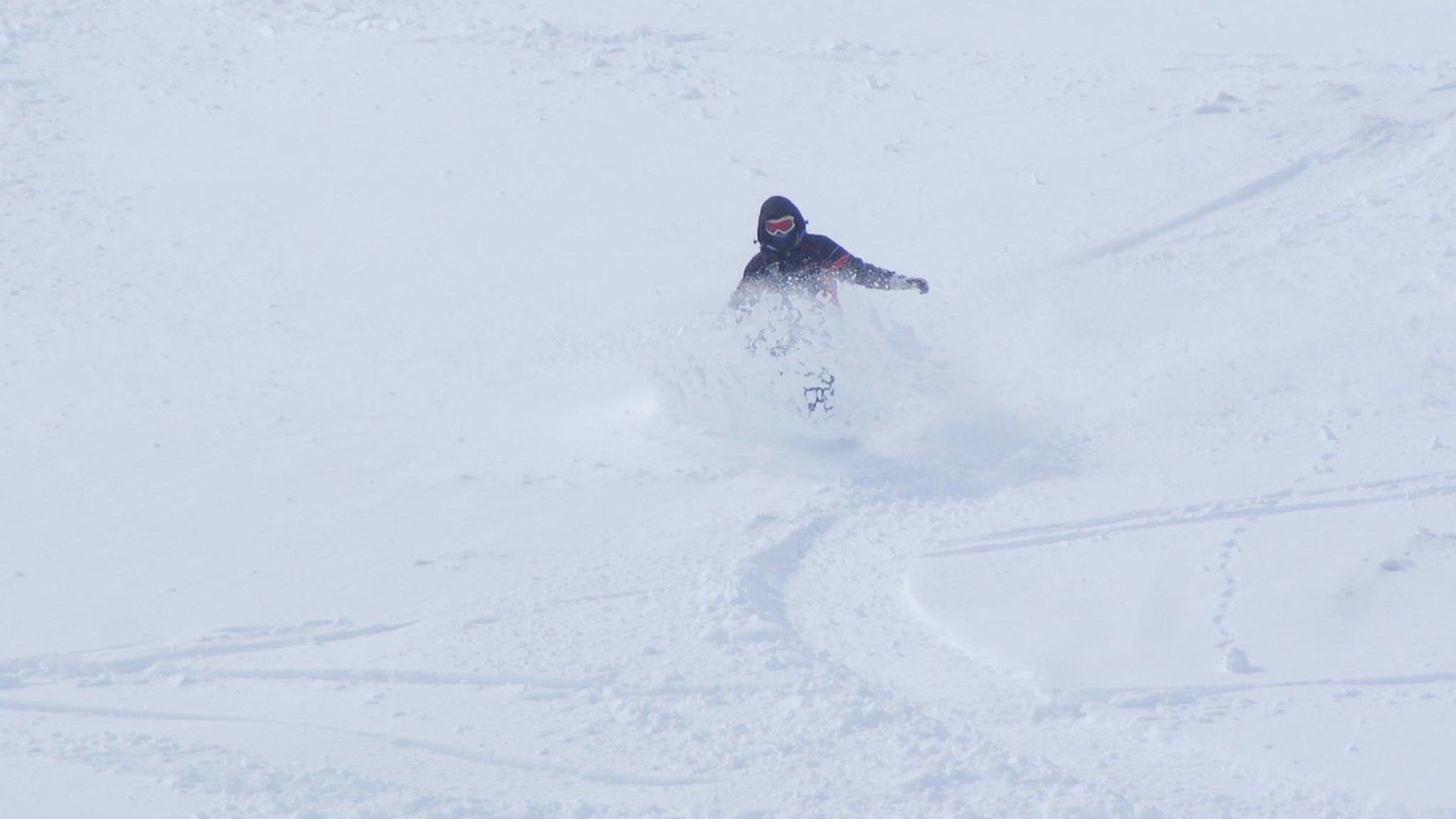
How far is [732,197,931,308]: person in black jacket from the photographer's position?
24.9 feet

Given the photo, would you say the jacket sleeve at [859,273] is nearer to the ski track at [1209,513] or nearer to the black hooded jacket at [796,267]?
the black hooded jacket at [796,267]

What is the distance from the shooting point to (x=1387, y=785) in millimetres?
3668

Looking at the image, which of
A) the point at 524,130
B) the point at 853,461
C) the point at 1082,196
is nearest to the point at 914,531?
the point at 853,461

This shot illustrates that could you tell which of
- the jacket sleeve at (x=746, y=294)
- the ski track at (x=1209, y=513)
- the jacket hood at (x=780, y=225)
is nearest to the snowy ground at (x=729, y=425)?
the ski track at (x=1209, y=513)

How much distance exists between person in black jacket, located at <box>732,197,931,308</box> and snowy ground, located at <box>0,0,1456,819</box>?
320 mm

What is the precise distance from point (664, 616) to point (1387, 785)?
7.76ft

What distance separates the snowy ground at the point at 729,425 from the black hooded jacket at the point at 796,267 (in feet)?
1.03

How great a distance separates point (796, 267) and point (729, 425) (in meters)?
0.94

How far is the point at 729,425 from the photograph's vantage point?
7.41 meters

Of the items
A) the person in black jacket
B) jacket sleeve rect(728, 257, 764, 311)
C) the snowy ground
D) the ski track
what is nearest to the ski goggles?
the person in black jacket

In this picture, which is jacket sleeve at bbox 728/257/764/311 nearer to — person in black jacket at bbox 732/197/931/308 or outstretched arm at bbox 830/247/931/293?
person in black jacket at bbox 732/197/931/308

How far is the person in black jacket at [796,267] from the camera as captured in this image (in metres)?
7.59

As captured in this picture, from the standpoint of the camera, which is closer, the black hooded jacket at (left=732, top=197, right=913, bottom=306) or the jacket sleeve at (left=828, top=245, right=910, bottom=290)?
the black hooded jacket at (left=732, top=197, right=913, bottom=306)

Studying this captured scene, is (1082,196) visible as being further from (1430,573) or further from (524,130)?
(1430,573)
